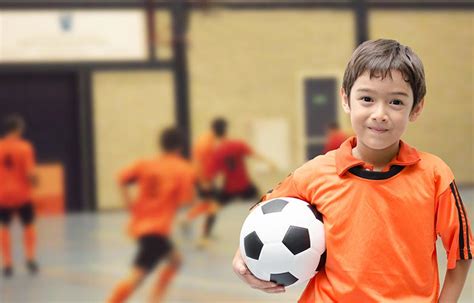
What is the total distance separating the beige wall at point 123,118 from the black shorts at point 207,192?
3.17 meters

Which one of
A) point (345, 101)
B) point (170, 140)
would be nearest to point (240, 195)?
point (170, 140)

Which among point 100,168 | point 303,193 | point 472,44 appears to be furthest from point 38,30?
point 303,193

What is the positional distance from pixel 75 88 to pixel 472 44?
5072mm

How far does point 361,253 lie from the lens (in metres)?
1.33

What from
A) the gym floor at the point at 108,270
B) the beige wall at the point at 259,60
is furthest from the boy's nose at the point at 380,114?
the beige wall at the point at 259,60

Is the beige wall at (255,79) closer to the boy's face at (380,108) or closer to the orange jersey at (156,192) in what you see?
the orange jersey at (156,192)

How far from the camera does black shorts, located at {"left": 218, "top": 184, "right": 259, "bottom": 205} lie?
6.51 m

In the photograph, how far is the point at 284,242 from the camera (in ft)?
4.74

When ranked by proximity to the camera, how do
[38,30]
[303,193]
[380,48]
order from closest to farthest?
[380,48]
[303,193]
[38,30]

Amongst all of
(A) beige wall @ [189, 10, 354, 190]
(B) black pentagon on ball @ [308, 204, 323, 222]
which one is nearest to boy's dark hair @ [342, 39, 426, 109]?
(B) black pentagon on ball @ [308, 204, 323, 222]

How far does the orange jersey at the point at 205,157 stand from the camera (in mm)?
6318

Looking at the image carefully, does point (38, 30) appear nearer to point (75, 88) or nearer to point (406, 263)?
point (75, 88)

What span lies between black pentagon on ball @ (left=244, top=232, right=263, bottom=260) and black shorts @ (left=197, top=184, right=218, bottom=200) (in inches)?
202

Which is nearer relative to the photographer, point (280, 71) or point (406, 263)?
point (406, 263)
